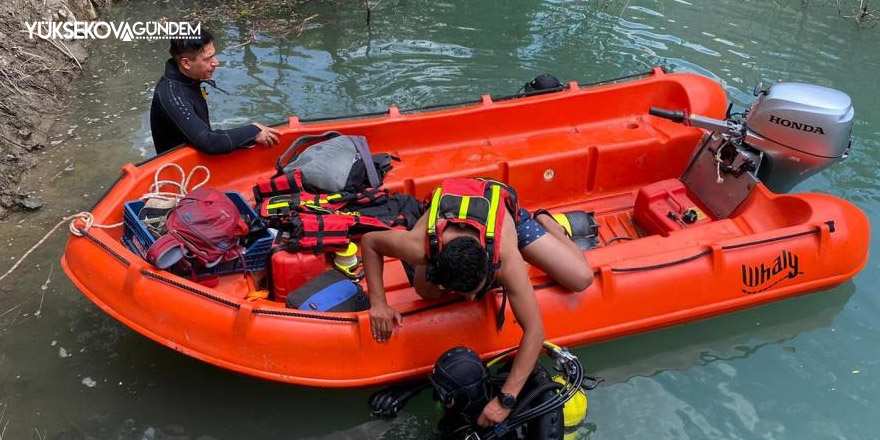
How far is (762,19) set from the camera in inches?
296

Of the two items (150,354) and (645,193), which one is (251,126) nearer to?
(150,354)

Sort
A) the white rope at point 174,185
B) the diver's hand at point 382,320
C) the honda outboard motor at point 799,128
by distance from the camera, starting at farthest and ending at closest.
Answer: the honda outboard motor at point 799,128 → the white rope at point 174,185 → the diver's hand at point 382,320

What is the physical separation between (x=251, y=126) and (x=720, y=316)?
3049mm

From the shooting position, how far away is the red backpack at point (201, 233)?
296 centimetres

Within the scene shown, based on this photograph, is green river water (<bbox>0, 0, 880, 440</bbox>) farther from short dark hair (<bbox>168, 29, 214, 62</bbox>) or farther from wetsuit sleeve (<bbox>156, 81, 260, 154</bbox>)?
short dark hair (<bbox>168, 29, 214, 62</bbox>)

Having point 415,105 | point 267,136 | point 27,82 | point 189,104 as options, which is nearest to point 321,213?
point 267,136

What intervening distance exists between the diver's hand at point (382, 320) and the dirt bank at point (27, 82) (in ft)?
10.7

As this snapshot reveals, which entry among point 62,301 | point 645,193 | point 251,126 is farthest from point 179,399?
point 645,193

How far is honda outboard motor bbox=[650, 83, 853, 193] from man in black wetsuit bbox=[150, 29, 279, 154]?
258 cm

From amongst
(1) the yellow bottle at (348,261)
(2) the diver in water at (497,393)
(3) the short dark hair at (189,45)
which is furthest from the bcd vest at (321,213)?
(2) the diver in water at (497,393)

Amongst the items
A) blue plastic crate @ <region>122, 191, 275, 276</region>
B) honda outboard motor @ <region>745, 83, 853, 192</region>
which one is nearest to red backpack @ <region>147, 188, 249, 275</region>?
blue plastic crate @ <region>122, 191, 275, 276</region>

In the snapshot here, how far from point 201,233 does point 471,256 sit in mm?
1441

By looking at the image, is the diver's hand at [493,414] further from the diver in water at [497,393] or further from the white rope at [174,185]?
the white rope at [174,185]

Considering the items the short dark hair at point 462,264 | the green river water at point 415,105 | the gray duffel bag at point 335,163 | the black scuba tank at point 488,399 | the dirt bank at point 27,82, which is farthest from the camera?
the dirt bank at point 27,82
